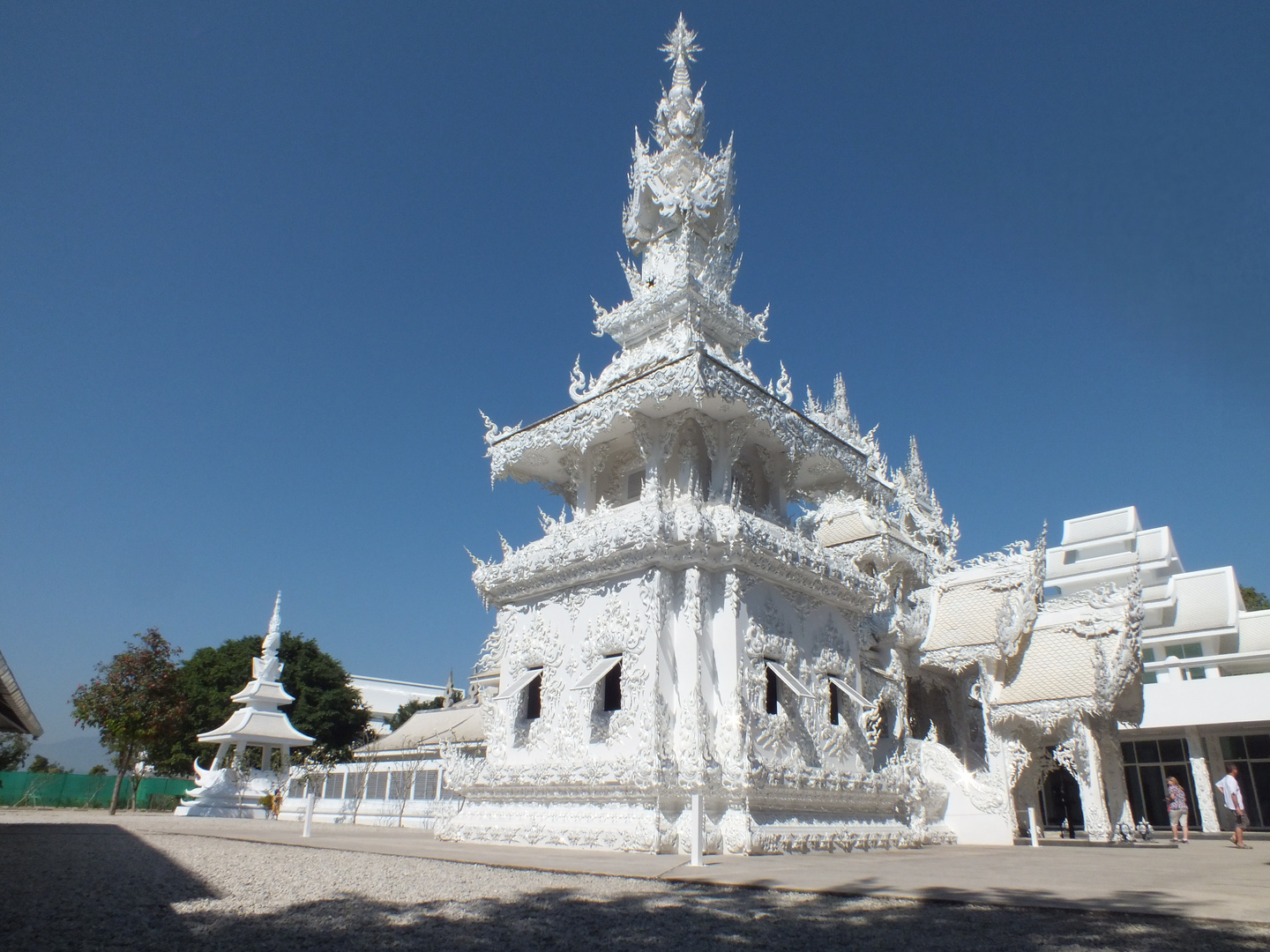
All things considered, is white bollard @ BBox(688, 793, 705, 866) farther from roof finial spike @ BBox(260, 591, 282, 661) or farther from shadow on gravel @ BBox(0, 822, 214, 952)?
roof finial spike @ BBox(260, 591, 282, 661)

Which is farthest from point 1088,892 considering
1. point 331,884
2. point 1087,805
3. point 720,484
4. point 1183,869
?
point 1087,805

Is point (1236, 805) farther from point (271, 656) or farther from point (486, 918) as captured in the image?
point (271, 656)

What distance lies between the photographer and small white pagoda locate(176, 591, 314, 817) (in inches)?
974

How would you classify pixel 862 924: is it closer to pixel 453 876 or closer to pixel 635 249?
pixel 453 876

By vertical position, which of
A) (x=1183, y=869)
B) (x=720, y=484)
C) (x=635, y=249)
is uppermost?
(x=635, y=249)

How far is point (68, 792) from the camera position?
34.3 metres

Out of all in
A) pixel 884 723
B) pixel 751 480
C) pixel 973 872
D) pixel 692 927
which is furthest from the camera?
pixel 884 723

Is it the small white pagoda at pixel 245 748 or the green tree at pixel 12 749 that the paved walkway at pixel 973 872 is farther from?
the green tree at pixel 12 749

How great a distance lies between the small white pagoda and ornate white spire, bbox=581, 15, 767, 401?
17759 millimetres

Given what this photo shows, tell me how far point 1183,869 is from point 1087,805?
26.8 ft

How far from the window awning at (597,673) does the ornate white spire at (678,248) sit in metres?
5.60

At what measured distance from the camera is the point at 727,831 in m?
11.4

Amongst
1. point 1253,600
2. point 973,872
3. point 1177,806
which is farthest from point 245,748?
point 1253,600

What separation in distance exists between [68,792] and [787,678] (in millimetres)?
35770
